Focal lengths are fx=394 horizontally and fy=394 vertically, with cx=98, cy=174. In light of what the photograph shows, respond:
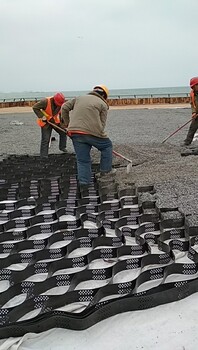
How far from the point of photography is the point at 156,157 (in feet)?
23.7

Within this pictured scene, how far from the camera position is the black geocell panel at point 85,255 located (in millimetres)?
2373

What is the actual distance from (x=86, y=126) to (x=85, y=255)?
261 centimetres

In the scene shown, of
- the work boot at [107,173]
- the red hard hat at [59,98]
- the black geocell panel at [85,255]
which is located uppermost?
the red hard hat at [59,98]

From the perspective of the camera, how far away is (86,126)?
17.5 feet

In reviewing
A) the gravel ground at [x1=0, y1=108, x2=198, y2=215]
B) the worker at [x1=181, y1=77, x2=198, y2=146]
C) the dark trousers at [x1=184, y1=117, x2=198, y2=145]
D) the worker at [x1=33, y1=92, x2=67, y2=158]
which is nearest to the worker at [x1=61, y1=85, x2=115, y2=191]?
the gravel ground at [x1=0, y1=108, x2=198, y2=215]

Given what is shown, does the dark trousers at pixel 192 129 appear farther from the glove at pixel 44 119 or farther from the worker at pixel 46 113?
the glove at pixel 44 119

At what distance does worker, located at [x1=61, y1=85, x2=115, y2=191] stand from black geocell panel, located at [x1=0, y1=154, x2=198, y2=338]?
382 mm

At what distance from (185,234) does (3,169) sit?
3.96 m

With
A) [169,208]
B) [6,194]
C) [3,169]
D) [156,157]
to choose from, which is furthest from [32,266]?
[156,157]

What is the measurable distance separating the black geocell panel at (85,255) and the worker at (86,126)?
0.38 meters

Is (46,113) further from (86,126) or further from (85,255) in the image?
(85,255)

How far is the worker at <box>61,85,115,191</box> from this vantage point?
17.5ft

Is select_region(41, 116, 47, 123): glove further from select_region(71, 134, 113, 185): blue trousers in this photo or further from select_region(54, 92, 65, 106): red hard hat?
select_region(71, 134, 113, 185): blue trousers

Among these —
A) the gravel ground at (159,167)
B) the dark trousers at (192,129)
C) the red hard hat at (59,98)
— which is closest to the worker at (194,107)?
the dark trousers at (192,129)
